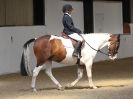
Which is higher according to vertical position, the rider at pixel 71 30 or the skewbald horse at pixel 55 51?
the rider at pixel 71 30

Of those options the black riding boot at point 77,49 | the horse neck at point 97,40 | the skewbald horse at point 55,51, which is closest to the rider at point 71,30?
the black riding boot at point 77,49

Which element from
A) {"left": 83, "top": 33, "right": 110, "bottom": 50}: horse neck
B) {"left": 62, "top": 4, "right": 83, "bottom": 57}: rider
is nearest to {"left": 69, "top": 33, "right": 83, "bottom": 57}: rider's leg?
{"left": 62, "top": 4, "right": 83, "bottom": 57}: rider

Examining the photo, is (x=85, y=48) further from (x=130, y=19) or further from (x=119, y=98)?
(x=130, y=19)

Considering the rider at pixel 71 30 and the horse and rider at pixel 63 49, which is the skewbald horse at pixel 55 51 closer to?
the horse and rider at pixel 63 49

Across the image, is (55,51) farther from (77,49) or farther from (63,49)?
(77,49)

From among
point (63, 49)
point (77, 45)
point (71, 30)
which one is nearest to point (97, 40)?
point (77, 45)

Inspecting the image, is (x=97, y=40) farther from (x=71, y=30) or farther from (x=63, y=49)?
(x=63, y=49)

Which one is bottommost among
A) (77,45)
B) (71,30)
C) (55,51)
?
(55,51)

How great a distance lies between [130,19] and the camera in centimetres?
2673

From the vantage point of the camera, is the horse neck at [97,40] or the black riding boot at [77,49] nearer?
the black riding boot at [77,49]

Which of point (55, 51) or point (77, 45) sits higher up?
point (77, 45)

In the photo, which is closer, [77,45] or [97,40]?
[77,45]

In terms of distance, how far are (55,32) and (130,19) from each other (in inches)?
283

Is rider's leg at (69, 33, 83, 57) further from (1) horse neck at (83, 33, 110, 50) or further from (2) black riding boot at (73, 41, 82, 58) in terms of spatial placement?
(1) horse neck at (83, 33, 110, 50)
